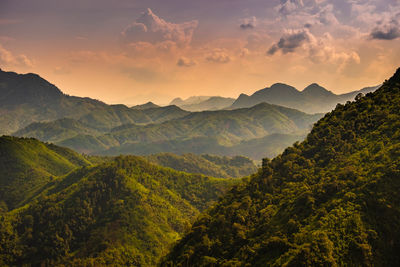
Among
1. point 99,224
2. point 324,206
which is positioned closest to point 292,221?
point 324,206

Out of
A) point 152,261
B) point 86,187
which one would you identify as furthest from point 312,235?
point 86,187

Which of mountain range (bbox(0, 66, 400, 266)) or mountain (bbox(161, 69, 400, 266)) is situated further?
mountain range (bbox(0, 66, 400, 266))

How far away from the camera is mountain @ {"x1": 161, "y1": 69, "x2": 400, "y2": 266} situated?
1586 inches

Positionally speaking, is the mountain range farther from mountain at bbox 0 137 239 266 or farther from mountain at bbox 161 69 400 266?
mountain at bbox 0 137 239 266

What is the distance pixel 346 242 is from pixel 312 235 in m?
4.40

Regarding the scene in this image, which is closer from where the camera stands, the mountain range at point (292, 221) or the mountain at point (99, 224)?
the mountain range at point (292, 221)

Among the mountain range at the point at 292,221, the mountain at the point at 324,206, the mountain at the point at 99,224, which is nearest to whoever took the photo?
the mountain at the point at 324,206

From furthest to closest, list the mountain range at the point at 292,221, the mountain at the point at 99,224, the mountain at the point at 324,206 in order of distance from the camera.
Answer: the mountain at the point at 99,224 → the mountain range at the point at 292,221 → the mountain at the point at 324,206

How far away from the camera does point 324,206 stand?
49.0m

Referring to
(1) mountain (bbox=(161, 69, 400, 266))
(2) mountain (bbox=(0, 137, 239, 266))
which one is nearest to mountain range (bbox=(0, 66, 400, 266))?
(1) mountain (bbox=(161, 69, 400, 266))

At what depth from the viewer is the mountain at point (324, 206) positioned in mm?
40281

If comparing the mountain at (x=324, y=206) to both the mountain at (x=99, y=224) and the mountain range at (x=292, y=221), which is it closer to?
the mountain range at (x=292, y=221)

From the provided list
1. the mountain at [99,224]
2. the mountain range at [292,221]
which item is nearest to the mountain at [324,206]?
the mountain range at [292,221]

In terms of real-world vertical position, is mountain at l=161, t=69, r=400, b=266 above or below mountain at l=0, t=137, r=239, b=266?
above
